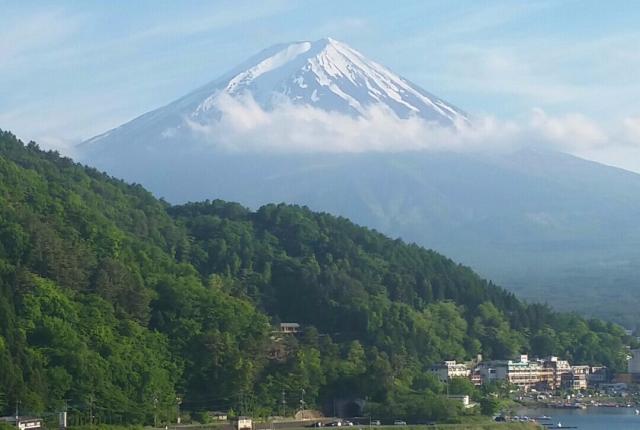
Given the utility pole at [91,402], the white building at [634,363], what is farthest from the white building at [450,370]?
the utility pole at [91,402]

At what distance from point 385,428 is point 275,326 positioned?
1029 centimetres

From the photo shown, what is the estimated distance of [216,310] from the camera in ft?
149

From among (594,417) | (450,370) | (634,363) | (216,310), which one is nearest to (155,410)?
(216,310)

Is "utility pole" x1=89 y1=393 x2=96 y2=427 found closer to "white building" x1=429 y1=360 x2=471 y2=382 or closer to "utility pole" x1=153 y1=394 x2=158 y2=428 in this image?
"utility pole" x1=153 y1=394 x2=158 y2=428

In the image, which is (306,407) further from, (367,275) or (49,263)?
(367,275)

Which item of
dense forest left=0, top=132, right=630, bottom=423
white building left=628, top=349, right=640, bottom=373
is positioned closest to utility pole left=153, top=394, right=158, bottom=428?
dense forest left=0, top=132, right=630, bottom=423

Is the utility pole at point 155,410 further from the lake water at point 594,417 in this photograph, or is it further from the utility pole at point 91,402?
the lake water at point 594,417

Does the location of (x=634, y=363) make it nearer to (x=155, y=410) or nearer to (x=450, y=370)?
(x=450, y=370)

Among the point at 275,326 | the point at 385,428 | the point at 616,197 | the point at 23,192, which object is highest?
the point at 616,197

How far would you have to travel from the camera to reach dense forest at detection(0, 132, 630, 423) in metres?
39.7

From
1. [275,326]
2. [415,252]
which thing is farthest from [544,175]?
[275,326]

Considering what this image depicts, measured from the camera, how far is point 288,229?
6234 centimetres

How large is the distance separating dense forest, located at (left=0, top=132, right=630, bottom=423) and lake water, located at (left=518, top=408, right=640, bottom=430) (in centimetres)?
395

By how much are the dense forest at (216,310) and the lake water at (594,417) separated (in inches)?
156
